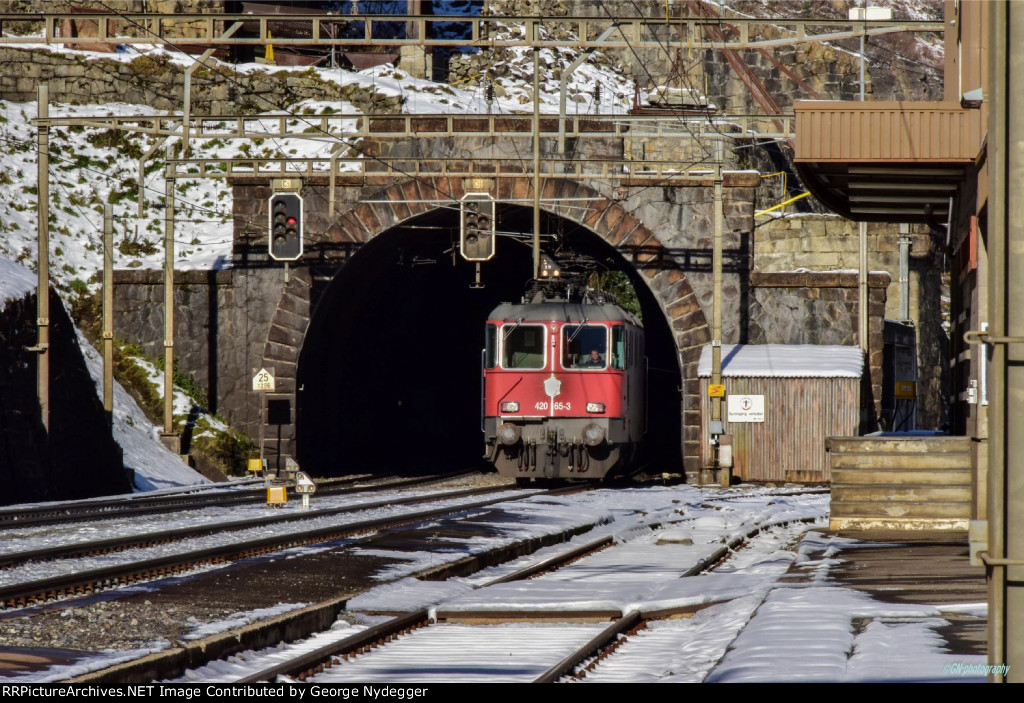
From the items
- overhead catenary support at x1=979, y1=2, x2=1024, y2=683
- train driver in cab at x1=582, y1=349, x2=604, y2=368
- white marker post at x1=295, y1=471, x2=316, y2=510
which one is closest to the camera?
overhead catenary support at x1=979, y1=2, x2=1024, y2=683

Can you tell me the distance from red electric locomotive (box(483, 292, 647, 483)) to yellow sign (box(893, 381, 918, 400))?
9154 mm

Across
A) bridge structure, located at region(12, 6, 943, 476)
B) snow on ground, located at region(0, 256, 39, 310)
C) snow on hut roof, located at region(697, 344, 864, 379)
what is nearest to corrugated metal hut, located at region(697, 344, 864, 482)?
snow on hut roof, located at region(697, 344, 864, 379)

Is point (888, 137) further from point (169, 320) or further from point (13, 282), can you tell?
point (169, 320)

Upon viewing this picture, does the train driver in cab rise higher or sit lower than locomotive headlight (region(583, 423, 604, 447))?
higher

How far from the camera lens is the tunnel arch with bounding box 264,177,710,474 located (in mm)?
31609

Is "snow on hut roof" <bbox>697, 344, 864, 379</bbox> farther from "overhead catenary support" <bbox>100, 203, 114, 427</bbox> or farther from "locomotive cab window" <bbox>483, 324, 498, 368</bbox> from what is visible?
"overhead catenary support" <bbox>100, 203, 114, 427</bbox>

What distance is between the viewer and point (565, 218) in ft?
105

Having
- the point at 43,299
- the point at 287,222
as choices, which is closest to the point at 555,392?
the point at 287,222

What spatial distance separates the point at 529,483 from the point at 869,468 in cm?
1561

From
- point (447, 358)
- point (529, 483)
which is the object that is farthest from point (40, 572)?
point (447, 358)

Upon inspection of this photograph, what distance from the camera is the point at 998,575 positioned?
452 cm

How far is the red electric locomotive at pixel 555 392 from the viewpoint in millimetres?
27703

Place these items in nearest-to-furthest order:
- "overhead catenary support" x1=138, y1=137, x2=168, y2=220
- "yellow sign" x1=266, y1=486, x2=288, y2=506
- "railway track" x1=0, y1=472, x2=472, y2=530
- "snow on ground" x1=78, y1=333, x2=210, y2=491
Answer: "railway track" x1=0, y1=472, x2=472, y2=530
"yellow sign" x1=266, y1=486, x2=288, y2=506
"snow on ground" x1=78, y1=333, x2=210, y2=491
"overhead catenary support" x1=138, y1=137, x2=168, y2=220
